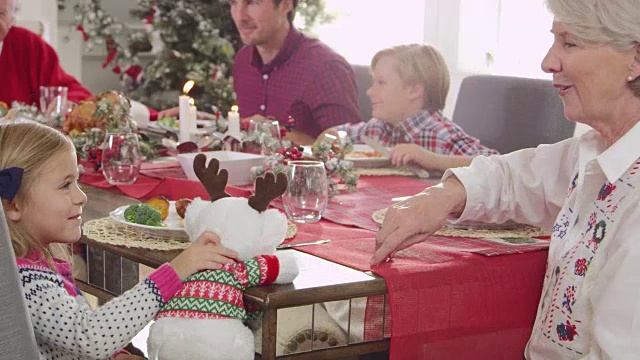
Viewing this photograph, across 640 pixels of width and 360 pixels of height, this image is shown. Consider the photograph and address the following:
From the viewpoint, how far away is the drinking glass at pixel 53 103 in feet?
9.26

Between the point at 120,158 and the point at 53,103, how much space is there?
0.84m

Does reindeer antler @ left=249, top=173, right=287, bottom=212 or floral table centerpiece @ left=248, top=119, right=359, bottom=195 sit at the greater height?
reindeer antler @ left=249, top=173, right=287, bottom=212

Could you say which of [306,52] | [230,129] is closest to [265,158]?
[230,129]

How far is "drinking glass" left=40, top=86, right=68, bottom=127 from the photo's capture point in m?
2.82

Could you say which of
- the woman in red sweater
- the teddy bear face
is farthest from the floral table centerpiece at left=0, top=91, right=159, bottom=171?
the woman in red sweater

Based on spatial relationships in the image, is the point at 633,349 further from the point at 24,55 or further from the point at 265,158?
the point at 24,55

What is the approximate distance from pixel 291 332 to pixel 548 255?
1.66 ft

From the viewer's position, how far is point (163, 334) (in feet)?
4.29

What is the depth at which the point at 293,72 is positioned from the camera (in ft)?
12.1

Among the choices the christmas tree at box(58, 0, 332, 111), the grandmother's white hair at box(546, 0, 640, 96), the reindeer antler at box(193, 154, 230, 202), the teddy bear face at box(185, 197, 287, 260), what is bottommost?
the christmas tree at box(58, 0, 332, 111)

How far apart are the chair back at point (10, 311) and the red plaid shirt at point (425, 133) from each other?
182cm

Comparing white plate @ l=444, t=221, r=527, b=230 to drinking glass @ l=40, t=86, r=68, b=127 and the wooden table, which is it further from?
drinking glass @ l=40, t=86, r=68, b=127

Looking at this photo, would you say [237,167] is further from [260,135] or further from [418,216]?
[418,216]

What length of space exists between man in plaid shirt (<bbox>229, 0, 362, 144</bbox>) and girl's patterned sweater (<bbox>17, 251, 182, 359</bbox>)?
2126 millimetres
